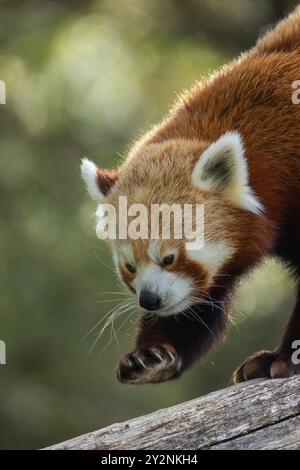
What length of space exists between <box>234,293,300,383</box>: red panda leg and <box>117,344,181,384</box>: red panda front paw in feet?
1.39

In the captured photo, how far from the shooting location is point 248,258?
209 inches

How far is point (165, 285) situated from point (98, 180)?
87 centimetres

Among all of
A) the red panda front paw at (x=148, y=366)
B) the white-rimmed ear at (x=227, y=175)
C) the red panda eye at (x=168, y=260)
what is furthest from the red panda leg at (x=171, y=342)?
the white-rimmed ear at (x=227, y=175)

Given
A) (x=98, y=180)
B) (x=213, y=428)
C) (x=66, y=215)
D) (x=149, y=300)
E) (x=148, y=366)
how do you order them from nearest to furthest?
(x=213, y=428)
(x=149, y=300)
(x=148, y=366)
(x=98, y=180)
(x=66, y=215)

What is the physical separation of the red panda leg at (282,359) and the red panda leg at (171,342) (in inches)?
16.3

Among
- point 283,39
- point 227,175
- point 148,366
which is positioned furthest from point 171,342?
point 283,39

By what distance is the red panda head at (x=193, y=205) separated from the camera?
504cm

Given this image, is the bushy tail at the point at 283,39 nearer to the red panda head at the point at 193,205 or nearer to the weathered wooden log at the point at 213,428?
the red panda head at the point at 193,205

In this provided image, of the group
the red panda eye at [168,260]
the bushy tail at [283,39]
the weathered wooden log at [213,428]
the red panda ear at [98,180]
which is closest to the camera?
the weathered wooden log at [213,428]

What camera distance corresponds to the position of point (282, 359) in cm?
529

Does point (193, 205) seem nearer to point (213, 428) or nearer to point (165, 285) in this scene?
point (165, 285)

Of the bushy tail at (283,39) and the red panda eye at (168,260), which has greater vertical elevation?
the bushy tail at (283,39)
